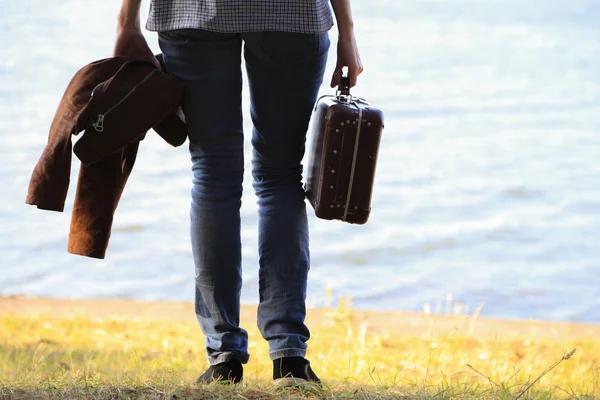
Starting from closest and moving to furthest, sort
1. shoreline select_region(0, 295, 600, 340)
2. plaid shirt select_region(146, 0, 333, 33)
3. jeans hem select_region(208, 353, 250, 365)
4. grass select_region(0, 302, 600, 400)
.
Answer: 1. plaid shirt select_region(146, 0, 333, 33)
2. jeans hem select_region(208, 353, 250, 365)
3. grass select_region(0, 302, 600, 400)
4. shoreline select_region(0, 295, 600, 340)

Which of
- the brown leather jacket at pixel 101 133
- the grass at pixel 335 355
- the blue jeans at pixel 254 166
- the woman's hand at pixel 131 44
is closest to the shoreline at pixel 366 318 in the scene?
the grass at pixel 335 355

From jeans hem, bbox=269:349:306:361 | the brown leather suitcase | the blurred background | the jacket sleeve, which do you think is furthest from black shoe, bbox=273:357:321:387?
the blurred background

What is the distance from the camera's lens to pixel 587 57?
38.7ft

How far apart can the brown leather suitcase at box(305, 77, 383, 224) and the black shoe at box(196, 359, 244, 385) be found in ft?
1.18

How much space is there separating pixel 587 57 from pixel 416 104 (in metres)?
4.10

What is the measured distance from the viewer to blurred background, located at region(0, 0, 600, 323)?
4.79m

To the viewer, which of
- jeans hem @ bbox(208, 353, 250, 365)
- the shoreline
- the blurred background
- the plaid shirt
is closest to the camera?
the plaid shirt

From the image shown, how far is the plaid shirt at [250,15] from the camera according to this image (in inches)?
73.5

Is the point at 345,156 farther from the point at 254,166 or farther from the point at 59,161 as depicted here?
the point at 59,161

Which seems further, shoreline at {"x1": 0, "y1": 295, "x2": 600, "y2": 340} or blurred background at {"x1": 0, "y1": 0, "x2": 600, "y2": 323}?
blurred background at {"x1": 0, "y1": 0, "x2": 600, "y2": 323}

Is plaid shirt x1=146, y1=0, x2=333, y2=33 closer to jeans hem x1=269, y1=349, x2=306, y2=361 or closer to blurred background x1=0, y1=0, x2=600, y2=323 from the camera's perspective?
jeans hem x1=269, y1=349, x2=306, y2=361

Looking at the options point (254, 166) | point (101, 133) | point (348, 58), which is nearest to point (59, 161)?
point (101, 133)

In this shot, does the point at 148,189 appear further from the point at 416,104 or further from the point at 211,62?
the point at 211,62

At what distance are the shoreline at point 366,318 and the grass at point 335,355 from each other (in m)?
0.04
